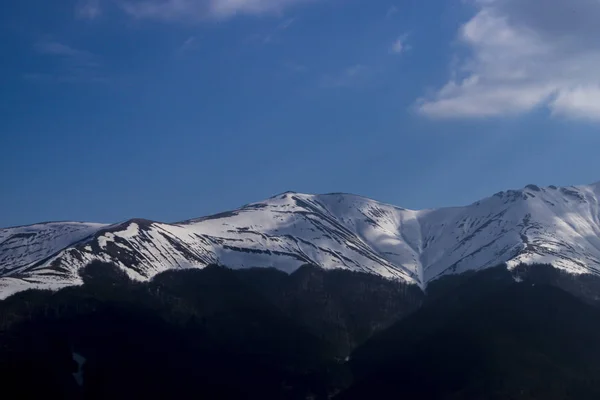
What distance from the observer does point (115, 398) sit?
189000 mm

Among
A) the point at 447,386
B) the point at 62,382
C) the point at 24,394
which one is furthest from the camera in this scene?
the point at 447,386

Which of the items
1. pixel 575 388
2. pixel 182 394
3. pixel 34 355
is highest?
pixel 34 355

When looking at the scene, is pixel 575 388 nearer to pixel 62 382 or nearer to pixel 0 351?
pixel 62 382

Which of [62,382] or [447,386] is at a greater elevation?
[62,382]

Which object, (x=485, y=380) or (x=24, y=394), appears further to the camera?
(x=485, y=380)

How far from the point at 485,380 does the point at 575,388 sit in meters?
18.9

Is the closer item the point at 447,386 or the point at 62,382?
the point at 62,382

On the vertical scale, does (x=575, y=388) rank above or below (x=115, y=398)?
below

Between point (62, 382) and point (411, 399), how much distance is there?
72284 millimetres

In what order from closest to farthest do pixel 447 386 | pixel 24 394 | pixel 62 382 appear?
1. pixel 24 394
2. pixel 62 382
3. pixel 447 386

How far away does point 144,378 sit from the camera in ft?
655

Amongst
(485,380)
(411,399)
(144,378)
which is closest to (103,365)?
(144,378)

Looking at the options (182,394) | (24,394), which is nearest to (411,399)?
(182,394)

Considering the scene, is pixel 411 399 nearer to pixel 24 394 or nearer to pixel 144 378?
pixel 144 378
